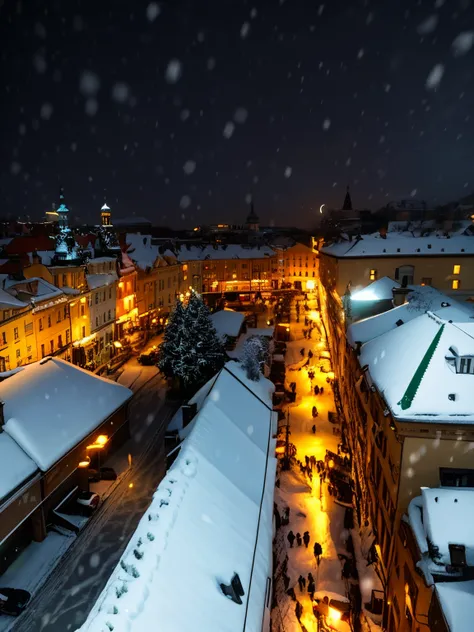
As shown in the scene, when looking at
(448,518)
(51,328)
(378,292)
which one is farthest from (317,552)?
(51,328)

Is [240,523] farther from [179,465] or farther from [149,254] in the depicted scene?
[149,254]

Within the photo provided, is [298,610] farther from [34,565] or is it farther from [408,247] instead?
[408,247]

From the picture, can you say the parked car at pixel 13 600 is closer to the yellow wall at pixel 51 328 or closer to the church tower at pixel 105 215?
the yellow wall at pixel 51 328

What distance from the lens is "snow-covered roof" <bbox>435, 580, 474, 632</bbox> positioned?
10234mm

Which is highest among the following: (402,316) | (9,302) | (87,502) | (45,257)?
(45,257)

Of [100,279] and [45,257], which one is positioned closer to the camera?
[45,257]

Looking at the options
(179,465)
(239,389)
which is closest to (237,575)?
(179,465)

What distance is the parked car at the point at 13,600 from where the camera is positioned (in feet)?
50.6

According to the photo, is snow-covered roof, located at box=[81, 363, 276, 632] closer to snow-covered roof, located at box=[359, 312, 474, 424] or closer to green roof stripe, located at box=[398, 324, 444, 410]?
snow-covered roof, located at box=[359, 312, 474, 424]

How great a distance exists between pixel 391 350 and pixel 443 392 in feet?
14.3

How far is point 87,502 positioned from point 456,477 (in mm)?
14861

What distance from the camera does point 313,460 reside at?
25875 mm

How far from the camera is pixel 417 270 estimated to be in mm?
45250

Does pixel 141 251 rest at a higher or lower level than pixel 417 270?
higher
